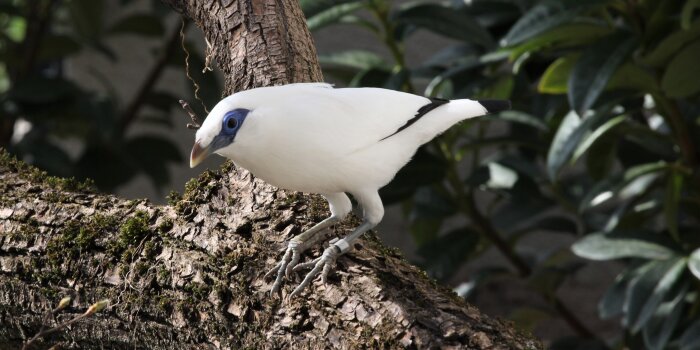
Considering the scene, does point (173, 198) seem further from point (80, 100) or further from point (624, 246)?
point (80, 100)

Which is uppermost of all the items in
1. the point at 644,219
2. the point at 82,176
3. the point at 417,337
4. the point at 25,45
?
the point at 25,45

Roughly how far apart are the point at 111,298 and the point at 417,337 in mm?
467

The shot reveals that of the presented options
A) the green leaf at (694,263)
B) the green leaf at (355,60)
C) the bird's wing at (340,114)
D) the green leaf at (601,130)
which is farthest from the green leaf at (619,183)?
the bird's wing at (340,114)

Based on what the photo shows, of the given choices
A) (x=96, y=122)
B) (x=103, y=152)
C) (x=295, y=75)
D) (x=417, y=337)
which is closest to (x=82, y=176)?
(x=103, y=152)

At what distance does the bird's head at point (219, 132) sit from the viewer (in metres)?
1.28

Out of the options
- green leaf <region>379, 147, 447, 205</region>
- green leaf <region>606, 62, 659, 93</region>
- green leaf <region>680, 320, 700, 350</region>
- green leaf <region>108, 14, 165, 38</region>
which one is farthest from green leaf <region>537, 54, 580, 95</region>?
green leaf <region>108, 14, 165, 38</region>

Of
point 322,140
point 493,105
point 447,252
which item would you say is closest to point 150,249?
point 322,140

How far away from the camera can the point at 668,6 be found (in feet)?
7.13

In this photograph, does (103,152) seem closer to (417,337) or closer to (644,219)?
(644,219)

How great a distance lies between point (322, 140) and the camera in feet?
4.33

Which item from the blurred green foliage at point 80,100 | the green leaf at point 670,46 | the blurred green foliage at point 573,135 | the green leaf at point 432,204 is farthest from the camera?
the blurred green foliage at point 80,100

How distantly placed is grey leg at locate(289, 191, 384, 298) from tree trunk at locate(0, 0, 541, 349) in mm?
17

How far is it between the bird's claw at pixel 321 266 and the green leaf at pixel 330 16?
41.4 inches

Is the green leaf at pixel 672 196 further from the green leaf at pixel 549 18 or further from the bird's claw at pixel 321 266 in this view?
the bird's claw at pixel 321 266
